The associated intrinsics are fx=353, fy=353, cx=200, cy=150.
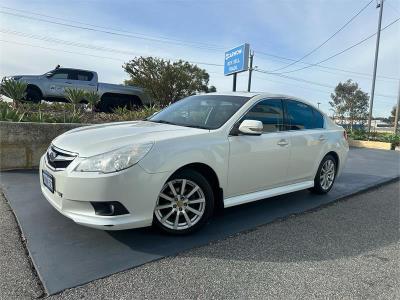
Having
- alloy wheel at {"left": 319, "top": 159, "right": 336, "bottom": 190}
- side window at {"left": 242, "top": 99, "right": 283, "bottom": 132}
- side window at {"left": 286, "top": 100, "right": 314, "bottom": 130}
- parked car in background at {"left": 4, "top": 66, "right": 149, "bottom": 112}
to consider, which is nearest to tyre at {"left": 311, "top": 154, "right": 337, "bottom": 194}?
alloy wheel at {"left": 319, "top": 159, "right": 336, "bottom": 190}

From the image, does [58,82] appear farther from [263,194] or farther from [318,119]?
[263,194]

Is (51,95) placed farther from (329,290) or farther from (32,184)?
(329,290)

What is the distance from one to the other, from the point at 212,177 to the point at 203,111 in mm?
969

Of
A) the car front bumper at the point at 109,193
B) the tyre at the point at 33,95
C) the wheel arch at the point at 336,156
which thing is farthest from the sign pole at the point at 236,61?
the car front bumper at the point at 109,193

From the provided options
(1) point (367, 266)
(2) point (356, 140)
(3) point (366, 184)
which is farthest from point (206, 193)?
(2) point (356, 140)

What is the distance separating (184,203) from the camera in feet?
11.7

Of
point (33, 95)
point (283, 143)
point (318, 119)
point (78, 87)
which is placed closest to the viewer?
point (283, 143)

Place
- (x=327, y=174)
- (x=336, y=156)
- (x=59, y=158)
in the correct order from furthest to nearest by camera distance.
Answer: (x=336, y=156), (x=327, y=174), (x=59, y=158)

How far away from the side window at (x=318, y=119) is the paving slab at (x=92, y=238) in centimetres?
116

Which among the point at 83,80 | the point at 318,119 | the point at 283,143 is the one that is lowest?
the point at 283,143

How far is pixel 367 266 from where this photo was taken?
3225 mm

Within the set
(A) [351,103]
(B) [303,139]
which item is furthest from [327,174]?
(A) [351,103]

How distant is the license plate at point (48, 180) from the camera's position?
334cm

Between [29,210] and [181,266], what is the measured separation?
2.16 meters
